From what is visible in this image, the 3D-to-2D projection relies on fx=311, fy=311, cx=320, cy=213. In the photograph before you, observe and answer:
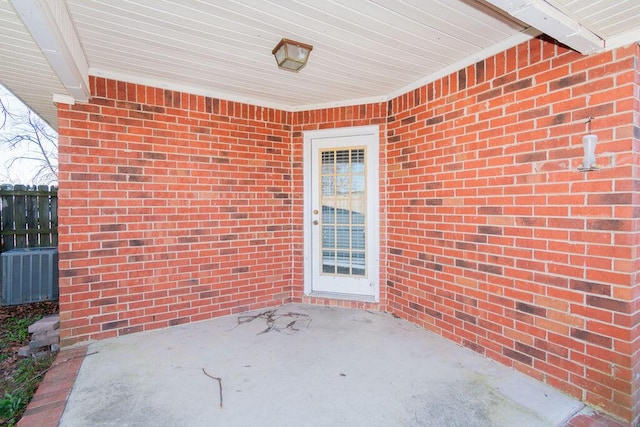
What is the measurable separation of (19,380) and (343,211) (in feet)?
11.4

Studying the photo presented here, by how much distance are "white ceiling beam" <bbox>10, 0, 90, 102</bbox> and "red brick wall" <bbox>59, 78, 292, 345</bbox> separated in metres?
0.45

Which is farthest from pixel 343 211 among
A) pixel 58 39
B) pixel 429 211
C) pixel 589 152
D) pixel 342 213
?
pixel 58 39

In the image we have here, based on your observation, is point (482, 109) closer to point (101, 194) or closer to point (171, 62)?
point (171, 62)

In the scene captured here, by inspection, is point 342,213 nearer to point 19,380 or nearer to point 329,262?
point 329,262

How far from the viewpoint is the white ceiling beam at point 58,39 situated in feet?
5.35

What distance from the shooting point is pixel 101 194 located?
304 centimetres

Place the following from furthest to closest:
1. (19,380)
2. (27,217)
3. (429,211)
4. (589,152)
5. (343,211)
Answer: (27,217)
(343,211)
(429,211)
(19,380)
(589,152)

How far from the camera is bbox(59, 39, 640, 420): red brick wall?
197 cm

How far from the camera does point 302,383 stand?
90.1 inches

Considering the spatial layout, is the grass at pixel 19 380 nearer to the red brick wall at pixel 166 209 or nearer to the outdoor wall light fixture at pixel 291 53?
the red brick wall at pixel 166 209

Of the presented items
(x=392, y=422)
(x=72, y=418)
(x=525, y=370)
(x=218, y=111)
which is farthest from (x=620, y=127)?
(x=72, y=418)

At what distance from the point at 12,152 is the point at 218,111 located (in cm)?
1008

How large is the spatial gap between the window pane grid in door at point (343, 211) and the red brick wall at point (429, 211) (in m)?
0.30

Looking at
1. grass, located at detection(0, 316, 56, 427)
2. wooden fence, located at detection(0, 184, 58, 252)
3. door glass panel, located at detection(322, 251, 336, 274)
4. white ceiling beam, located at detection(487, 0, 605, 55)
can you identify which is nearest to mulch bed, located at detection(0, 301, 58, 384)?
grass, located at detection(0, 316, 56, 427)
